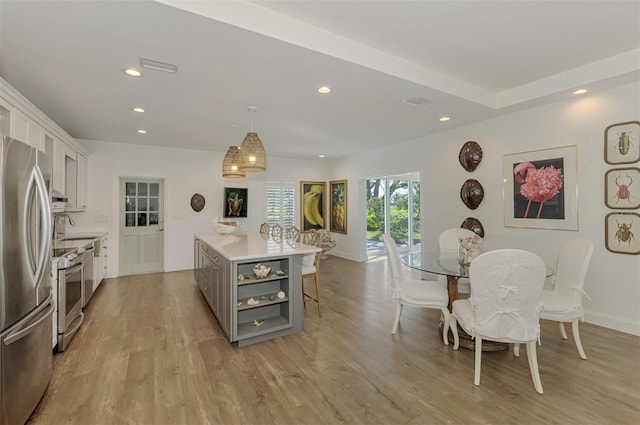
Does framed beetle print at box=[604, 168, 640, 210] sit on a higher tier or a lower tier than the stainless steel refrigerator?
higher

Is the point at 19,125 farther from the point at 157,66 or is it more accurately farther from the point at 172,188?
the point at 172,188

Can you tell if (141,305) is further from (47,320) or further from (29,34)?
(29,34)

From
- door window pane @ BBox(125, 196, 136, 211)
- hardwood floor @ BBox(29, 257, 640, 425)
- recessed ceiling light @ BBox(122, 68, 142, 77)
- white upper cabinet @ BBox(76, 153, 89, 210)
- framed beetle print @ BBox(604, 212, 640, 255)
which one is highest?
recessed ceiling light @ BBox(122, 68, 142, 77)

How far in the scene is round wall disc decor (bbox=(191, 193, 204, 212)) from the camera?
6202mm

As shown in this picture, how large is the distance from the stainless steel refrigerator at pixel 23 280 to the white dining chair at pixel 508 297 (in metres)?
2.89

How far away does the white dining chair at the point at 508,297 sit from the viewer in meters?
2.07

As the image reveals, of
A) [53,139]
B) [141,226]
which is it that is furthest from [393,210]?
[53,139]

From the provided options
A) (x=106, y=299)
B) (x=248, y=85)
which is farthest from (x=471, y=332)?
(x=106, y=299)

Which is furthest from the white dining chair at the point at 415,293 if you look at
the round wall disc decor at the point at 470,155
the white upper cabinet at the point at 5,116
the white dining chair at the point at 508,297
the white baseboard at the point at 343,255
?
the white baseboard at the point at 343,255

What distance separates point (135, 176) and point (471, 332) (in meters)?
6.09

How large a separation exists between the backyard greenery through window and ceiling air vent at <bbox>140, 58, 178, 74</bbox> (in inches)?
225

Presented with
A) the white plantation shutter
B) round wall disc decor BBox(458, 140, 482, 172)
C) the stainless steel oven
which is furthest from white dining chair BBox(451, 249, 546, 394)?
the white plantation shutter

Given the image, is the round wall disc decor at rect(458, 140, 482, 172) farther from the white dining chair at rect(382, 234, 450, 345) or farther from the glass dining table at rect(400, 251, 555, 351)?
the white dining chair at rect(382, 234, 450, 345)

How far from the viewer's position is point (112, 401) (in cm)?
208
